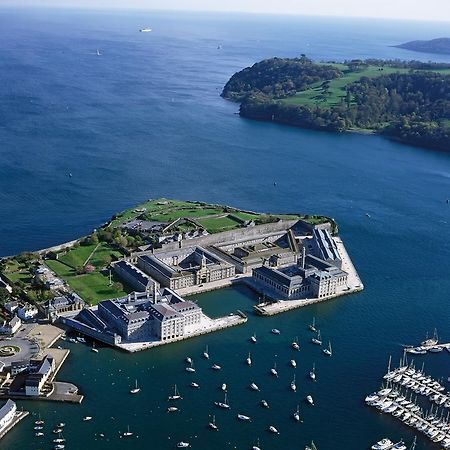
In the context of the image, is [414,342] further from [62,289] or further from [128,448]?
[62,289]

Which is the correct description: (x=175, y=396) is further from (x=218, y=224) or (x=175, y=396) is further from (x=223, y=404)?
(x=218, y=224)

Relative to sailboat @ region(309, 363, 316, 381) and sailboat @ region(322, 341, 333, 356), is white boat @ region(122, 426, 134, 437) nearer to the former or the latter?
sailboat @ region(309, 363, 316, 381)

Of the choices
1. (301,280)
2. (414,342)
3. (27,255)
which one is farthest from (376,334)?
(27,255)

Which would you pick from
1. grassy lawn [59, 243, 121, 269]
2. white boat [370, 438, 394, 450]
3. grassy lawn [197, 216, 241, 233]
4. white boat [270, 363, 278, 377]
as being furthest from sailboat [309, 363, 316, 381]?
grassy lawn [197, 216, 241, 233]

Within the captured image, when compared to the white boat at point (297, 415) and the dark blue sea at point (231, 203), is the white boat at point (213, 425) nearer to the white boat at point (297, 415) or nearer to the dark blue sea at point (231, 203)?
the dark blue sea at point (231, 203)

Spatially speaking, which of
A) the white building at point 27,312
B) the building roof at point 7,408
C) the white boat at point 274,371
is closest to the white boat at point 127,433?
the building roof at point 7,408

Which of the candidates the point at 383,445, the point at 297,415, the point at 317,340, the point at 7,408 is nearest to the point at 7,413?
the point at 7,408
